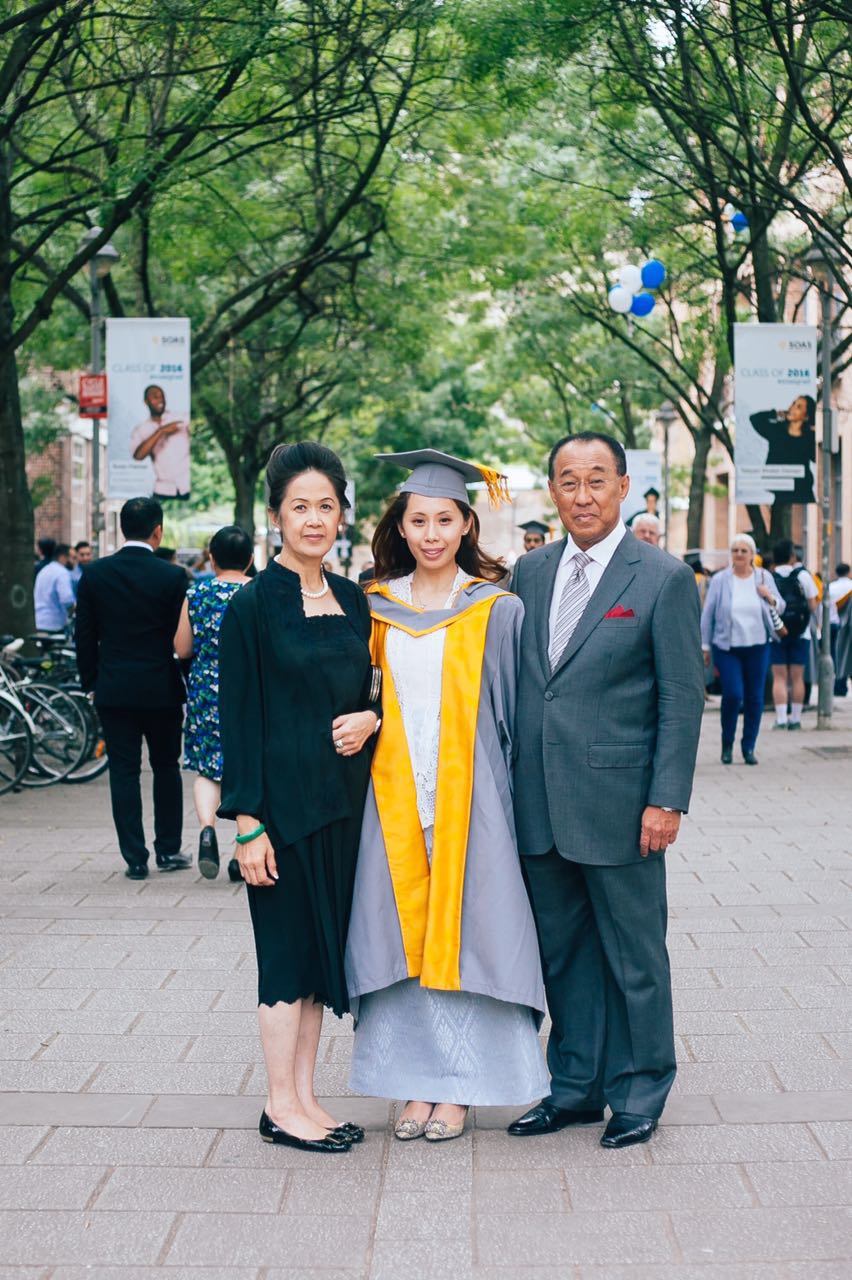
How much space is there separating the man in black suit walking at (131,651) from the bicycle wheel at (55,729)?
4530mm

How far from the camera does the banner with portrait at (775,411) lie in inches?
656

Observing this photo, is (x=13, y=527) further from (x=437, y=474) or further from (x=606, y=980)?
(x=606, y=980)

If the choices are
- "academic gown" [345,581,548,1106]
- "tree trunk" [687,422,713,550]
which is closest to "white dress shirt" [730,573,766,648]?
"academic gown" [345,581,548,1106]

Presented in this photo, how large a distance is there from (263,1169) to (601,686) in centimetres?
150

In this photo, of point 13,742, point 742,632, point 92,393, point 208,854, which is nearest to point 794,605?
point 742,632

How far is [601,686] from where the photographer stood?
4.53 meters

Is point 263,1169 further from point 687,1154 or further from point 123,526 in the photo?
point 123,526

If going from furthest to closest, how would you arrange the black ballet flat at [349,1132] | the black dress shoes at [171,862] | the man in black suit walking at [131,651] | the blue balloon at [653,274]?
the blue balloon at [653,274], the black dress shoes at [171,862], the man in black suit walking at [131,651], the black ballet flat at [349,1132]

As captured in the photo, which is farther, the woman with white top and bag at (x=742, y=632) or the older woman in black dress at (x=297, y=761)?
the woman with white top and bag at (x=742, y=632)

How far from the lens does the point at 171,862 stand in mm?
9141

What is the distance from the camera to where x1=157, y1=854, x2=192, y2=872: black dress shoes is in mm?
9133

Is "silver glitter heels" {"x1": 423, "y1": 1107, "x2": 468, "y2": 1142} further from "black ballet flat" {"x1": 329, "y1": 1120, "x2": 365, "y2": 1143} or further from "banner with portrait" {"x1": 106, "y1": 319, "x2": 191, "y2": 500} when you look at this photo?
"banner with portrait" {"x1": 106, "y1": 319, "x2": 191, "y2": 500}

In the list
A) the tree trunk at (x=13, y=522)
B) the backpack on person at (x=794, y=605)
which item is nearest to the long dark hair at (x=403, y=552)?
the tree trunk at (x=13, y=522)

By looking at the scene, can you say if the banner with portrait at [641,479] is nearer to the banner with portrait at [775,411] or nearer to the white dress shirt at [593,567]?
the banner with portrait at [775,411]
